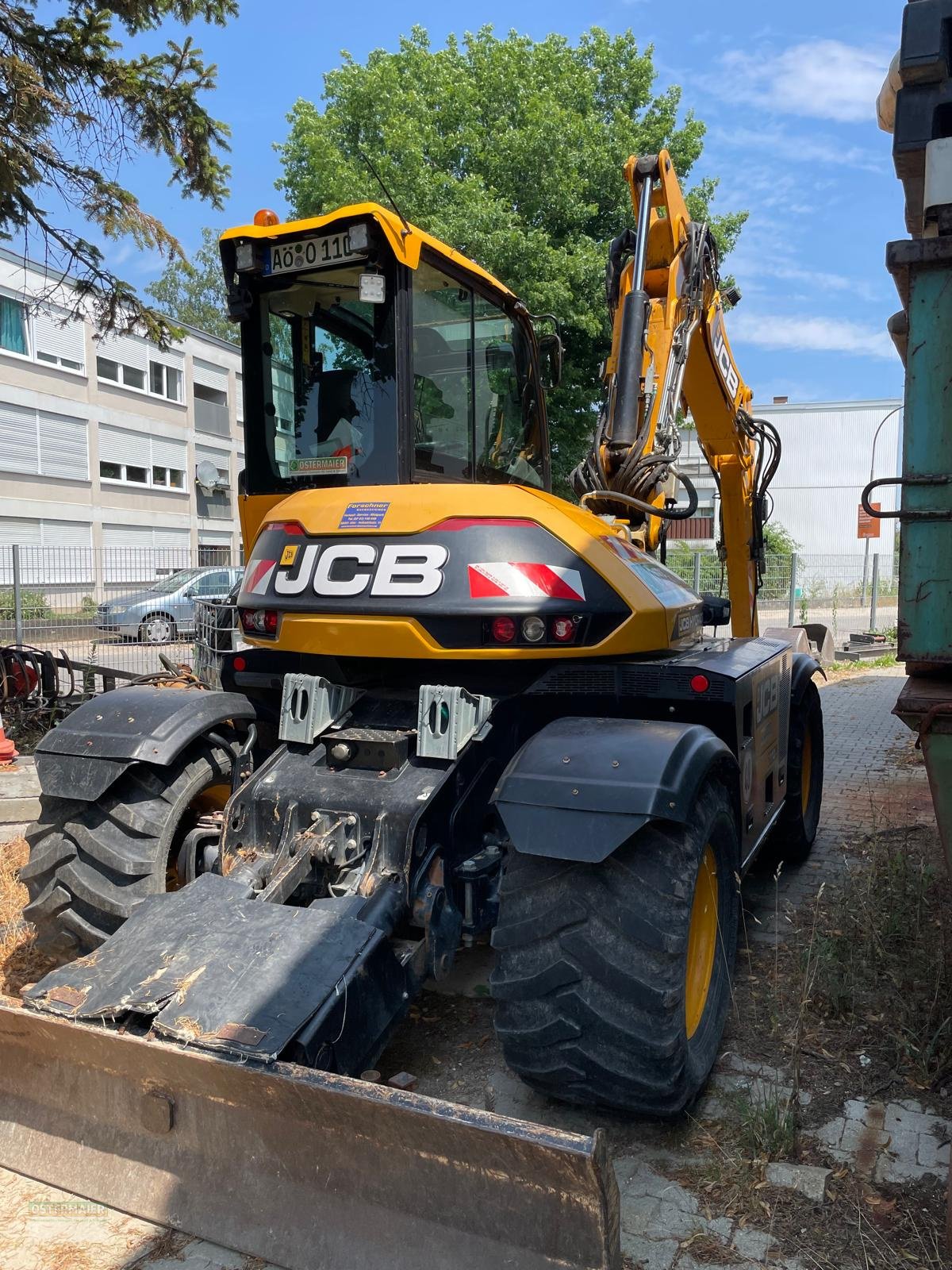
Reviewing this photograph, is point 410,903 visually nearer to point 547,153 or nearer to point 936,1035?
point 936,1035

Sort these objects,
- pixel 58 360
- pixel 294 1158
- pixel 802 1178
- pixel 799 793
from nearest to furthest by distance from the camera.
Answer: pixel 294 1158, pixel 802 1178, pixel 799 793, pixel 58 360

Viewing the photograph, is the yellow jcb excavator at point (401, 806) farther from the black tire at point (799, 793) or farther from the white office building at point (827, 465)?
the white office building at point (827, 465)

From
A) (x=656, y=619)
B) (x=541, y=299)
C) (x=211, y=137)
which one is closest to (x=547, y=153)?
(x=541, y=299)

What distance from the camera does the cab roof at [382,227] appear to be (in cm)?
399

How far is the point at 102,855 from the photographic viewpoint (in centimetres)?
360

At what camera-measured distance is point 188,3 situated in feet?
26.9

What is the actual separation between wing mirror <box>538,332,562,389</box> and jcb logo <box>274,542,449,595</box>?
2069mm

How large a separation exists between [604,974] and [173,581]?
13.0m

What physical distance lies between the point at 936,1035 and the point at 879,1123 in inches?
14.5

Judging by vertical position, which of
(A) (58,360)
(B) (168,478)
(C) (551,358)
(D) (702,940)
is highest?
(A) (58,360)

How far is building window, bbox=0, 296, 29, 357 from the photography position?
26.0m

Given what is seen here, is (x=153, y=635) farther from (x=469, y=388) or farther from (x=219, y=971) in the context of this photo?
(x=219, y=971)

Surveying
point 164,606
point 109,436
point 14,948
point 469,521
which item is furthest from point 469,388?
point 109,436

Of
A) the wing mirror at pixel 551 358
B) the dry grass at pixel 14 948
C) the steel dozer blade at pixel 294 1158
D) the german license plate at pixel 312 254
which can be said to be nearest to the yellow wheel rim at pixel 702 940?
the steel dozer blade at pixel 294 1158
